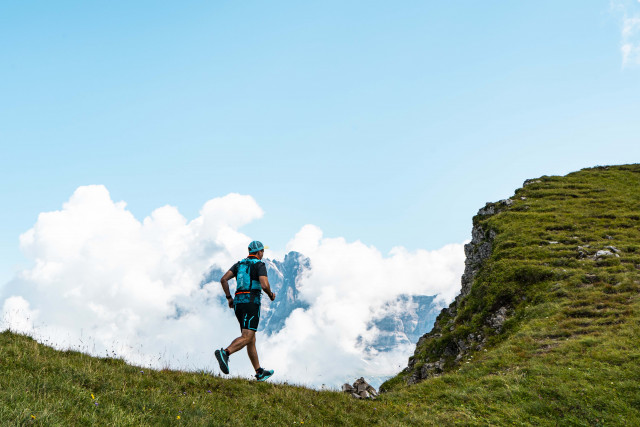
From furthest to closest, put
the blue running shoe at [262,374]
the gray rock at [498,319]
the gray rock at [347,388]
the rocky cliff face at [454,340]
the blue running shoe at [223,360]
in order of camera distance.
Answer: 1. the rocky cliff face at [454,340]
2. the gray rock at [498,319]
3. the gray rock at [347,388]
4. the blue running shoe at [262,374]
5. the blue running shoe at [223,360]

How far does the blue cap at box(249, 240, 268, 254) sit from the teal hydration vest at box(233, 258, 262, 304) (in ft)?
1.23

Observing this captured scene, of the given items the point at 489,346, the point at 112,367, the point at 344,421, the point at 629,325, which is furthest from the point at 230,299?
the point at 629,325

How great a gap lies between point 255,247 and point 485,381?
8.31 meters

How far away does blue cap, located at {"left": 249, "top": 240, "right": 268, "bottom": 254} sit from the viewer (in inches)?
458

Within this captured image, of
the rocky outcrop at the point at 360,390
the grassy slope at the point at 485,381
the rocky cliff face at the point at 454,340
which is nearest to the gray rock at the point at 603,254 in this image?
the grassy slope at the point at 485,381

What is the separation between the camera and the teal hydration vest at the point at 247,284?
11.1 metres

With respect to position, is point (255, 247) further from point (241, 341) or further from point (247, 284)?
point (241, 341)

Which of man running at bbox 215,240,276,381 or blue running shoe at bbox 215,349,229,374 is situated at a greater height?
man running at bbox 215,240,276,381

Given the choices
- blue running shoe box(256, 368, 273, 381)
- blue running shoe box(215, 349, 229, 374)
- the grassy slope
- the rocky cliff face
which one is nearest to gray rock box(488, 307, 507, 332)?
the rocky cliff face

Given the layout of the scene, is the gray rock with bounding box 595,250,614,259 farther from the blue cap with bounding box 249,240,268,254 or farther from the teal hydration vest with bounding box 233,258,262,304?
the teal hydration vest with bounding box 233,258,262,304

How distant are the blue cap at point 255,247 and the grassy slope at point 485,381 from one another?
364cm

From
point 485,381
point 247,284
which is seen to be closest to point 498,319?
point 485,381

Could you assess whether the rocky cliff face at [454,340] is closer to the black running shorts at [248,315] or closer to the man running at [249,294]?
the man running at [249,294]

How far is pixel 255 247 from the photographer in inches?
459
